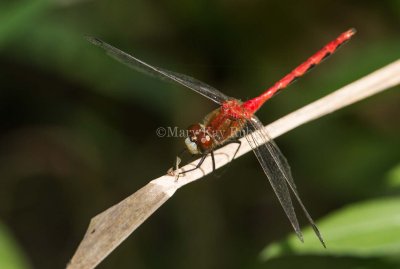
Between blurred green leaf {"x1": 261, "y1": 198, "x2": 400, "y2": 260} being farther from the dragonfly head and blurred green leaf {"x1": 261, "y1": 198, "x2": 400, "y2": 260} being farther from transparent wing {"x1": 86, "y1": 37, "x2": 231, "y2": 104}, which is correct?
transparent wing {"x1": 86, "y1": 37, "x2": 231, "y2": 104}

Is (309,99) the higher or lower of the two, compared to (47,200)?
lower

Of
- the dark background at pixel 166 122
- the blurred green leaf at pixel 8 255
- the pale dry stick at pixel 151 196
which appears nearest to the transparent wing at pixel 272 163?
the pale dry stick at pixel 151 196

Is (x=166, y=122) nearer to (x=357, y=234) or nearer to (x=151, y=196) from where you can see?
(x=357, y=234)

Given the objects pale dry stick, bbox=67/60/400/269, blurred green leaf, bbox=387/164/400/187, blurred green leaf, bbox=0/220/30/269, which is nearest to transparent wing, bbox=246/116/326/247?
pale dry stick, bbox=67/60/400/269

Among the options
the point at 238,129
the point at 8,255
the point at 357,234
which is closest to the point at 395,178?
the point at 357,234

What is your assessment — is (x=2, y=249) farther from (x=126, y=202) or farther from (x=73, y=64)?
(x=73, y=64)

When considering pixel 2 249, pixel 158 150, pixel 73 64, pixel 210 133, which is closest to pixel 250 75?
pixel 158 150

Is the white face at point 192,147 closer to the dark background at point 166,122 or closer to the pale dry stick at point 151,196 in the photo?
the pale dry stick at point 151,196
